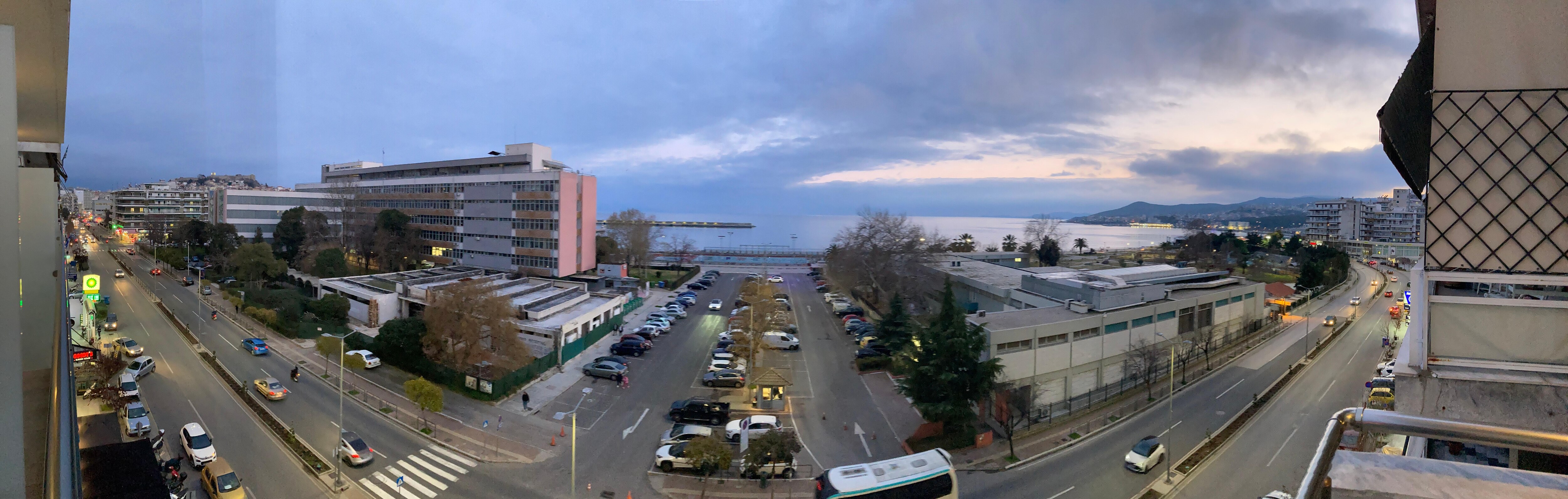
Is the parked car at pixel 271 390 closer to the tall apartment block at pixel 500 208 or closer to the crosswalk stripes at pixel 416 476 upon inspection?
the crosswalk stripes at pixel 416 476

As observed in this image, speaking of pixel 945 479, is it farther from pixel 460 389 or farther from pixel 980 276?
pixel 980 276

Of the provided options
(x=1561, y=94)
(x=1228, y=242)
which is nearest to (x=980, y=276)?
(x=1561, y=94)

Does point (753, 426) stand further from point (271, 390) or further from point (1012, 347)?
point (271, 390)

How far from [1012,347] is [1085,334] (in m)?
2.27

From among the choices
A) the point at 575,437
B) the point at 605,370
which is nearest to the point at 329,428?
the point at 575,437

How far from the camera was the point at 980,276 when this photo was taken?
66.8 ft

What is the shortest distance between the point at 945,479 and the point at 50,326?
7384mm

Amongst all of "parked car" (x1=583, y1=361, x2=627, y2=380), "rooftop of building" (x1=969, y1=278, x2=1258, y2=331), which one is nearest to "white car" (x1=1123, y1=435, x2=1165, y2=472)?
"rooftop of building" (x1=969, y1=278, x2=1258, y2=331)

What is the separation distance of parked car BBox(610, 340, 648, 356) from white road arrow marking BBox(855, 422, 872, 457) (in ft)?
22.1

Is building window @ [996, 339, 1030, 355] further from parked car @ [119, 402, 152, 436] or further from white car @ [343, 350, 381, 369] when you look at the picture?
parked car @ [119, 402, 152, 436]

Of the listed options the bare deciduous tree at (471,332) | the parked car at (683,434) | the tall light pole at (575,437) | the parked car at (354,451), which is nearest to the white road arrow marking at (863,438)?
the parked car at (683,434)

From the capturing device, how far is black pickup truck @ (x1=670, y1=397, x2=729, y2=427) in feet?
33.5

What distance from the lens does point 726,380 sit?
12.2 meters

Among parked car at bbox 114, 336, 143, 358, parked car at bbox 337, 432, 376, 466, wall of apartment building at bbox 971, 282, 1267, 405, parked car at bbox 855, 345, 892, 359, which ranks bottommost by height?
parked car at bbox 337, 432, 376, 466
